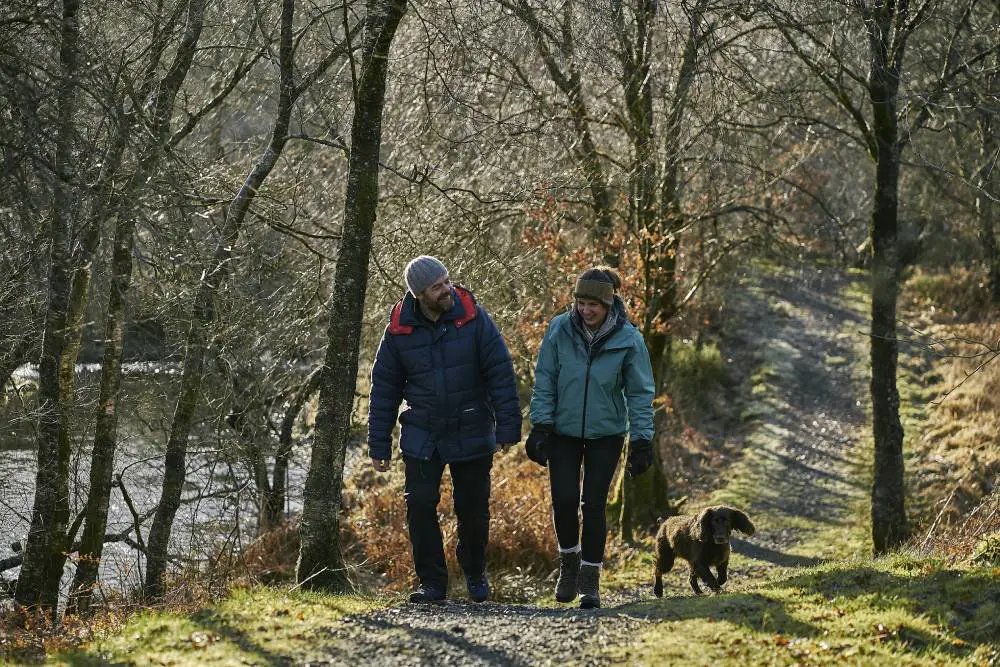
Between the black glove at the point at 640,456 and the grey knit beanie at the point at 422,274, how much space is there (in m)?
1.58

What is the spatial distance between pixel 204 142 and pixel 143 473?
4.91 meters

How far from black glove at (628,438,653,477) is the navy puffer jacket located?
713 mm

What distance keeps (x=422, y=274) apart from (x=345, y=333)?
1.40 meters

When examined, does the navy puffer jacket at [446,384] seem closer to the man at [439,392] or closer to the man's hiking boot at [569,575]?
the man at [439,392]

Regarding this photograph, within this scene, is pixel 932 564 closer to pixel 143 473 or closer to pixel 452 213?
pixel 452 213

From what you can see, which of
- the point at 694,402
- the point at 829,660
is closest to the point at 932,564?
the point at 829,660

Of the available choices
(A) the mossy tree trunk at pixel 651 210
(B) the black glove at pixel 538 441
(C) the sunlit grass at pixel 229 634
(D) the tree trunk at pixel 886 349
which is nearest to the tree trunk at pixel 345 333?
(C) the sunlit grass at pixel 229 634

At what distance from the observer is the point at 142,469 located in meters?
14.8

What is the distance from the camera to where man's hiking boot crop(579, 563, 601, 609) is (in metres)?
6.44

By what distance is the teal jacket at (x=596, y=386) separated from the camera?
6.40m

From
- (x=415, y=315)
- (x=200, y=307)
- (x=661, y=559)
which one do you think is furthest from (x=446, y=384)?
(x=200, y=307)

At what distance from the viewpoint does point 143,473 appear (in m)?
15.1

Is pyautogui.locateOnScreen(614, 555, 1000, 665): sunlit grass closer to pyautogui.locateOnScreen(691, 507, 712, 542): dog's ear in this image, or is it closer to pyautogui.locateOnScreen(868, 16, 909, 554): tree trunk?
pyautogui.locateOnScreen(691, 507, 712, 542): dog's ear

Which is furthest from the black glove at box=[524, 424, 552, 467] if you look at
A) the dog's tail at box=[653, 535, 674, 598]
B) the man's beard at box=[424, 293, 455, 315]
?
the dog's tail at box=[653, 535, 674, 598]
